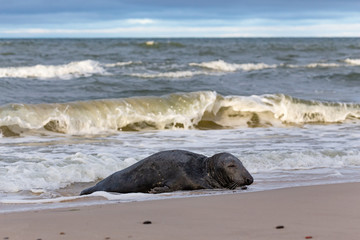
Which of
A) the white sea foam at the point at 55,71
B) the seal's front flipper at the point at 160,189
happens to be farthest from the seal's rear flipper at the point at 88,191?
the white sea foam at the point at 55,71

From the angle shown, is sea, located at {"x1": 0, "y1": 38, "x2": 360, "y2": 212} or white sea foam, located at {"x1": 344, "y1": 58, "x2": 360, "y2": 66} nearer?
sea, located at {"x1": 0, "y1": 38, "x2": 360, "y2": 212}

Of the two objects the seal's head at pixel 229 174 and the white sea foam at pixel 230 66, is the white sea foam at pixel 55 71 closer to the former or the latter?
the white sea foam at pixel 230 66

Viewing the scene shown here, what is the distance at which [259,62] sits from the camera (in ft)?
101

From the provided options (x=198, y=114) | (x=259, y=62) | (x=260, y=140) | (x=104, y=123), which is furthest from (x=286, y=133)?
(x=259, y=62)

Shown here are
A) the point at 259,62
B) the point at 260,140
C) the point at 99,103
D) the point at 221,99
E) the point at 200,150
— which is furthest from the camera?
the point at 259,62

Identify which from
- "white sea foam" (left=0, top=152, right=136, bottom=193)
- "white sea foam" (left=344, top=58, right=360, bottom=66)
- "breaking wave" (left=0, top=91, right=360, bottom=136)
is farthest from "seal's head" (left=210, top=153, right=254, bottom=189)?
"white sea foam" (left=344, top=58, right=360, bottom=66)

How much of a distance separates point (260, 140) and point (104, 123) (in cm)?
340

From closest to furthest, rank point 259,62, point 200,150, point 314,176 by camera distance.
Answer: point 314,176
point 200,150
point 259,62

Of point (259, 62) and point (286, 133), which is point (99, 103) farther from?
point (259, 62)

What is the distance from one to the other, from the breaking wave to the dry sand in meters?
6.35

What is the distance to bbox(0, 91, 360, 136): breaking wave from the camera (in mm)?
11797

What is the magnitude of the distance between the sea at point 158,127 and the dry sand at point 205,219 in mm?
593

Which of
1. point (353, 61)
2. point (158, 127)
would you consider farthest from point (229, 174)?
point (353, 61)

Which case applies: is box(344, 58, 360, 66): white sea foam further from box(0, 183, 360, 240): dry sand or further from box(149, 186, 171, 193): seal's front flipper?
box(0, 183, 360, 240): dry sand
